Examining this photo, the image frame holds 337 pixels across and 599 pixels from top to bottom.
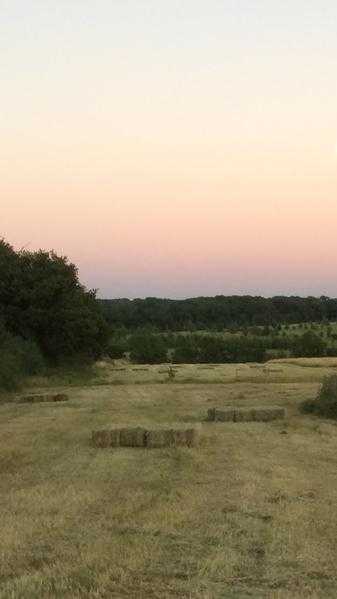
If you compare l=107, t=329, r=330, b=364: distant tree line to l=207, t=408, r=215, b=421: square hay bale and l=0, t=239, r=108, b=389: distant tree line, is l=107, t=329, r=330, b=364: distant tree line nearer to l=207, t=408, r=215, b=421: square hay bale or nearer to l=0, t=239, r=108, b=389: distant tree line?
l=0, t=239, r=108, b=389: distant tree line

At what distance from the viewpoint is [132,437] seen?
15.4 m

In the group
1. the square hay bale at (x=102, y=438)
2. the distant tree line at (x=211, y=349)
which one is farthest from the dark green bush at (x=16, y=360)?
the distant tree line at (x=211, y=349)

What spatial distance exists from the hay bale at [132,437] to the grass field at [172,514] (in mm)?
463

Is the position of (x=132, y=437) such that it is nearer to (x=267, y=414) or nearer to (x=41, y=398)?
(x=267, y=414)

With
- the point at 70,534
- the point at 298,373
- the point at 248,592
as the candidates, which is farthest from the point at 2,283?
the point at 248,592

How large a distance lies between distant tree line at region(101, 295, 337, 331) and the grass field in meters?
78.0

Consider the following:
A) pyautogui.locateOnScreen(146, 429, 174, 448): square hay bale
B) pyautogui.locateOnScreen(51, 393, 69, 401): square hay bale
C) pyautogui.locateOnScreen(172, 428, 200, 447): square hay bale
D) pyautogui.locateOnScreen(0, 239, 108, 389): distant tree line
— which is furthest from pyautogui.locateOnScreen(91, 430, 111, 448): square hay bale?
pyautogui.locateOnScreen(0, 239, 108, 389): distant tree line

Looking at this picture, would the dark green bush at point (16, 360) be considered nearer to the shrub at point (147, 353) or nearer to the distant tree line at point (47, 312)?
the distant tree line at point (47, 312)

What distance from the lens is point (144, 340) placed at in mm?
62844

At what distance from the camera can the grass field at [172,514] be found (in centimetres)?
681

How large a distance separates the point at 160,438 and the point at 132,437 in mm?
591

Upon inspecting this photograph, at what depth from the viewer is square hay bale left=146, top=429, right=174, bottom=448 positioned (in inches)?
600

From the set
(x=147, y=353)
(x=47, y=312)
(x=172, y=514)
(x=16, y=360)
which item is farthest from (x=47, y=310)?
(x=172, y=514)

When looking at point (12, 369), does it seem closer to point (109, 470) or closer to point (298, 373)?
point (298, 373)
